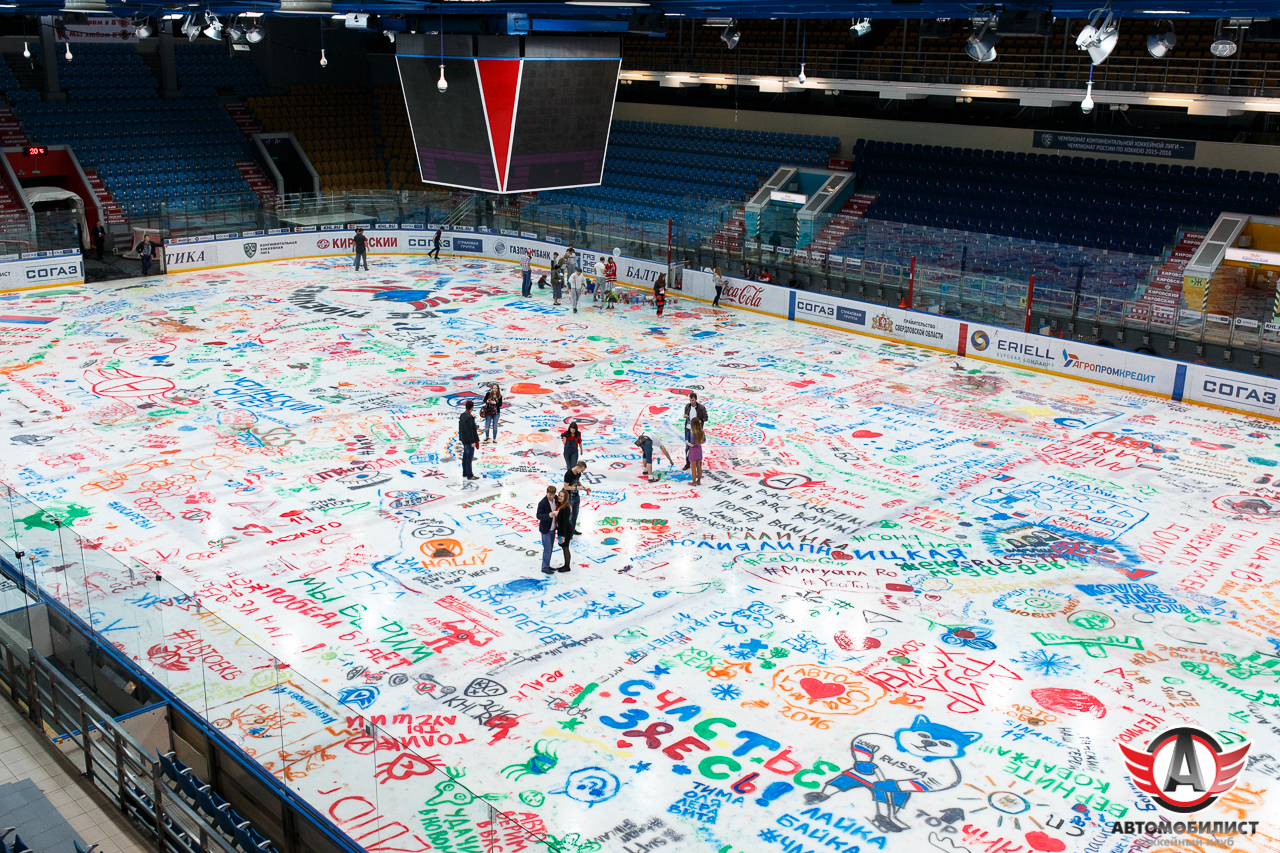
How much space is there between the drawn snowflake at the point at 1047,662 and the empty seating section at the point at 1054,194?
2190 centimetres

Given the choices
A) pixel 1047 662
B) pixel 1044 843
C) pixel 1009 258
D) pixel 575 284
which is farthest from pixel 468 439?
pixel 1009 258

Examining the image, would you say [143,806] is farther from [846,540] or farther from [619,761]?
[846,540]

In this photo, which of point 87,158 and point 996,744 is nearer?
point 996,744

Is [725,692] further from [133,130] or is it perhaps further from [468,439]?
[133,130]

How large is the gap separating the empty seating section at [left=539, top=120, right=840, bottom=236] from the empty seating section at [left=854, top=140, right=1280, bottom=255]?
3.76 meters

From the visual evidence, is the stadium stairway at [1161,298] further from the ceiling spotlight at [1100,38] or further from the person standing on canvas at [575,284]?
the person standing on canvas at [575,284]

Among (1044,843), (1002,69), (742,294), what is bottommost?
(1044,843)

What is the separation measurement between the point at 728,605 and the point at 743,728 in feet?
10.2

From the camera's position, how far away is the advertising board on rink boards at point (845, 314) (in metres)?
25.2

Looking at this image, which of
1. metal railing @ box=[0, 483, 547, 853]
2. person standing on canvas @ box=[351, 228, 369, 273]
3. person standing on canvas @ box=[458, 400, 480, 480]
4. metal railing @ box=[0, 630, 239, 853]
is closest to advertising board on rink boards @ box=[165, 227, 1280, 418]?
person standing on canvas @ box=[351, 228, 369, 273]

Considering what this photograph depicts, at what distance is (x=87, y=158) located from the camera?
43.6 metres

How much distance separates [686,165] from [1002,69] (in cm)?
1358

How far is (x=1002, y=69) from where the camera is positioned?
3616cm

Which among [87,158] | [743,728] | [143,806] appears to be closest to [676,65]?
[87,158]
